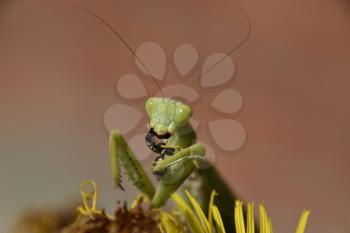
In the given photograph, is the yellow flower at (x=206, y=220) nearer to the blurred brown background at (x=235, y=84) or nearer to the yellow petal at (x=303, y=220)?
the yellow petal at (x=303, y=220)

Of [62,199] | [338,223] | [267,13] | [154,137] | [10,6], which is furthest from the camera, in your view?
[267,13]

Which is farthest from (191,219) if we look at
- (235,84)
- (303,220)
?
(235,84)

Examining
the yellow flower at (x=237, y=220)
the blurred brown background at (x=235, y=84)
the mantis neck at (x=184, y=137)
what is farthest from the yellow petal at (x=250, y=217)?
the blurred brown background at (x=235, y=84)

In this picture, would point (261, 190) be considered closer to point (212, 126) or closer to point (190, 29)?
point (190, 29)

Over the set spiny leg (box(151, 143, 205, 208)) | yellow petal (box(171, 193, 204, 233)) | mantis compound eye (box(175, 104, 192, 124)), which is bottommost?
yellow petal (box(171, 193, 204, 233))

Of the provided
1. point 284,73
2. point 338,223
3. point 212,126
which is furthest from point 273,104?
point 212,126

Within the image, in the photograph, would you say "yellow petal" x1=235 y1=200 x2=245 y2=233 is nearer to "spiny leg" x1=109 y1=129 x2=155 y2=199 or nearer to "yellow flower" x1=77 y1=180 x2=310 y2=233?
"yellow flower" x1=77 y1=180 x2=310 y2=233

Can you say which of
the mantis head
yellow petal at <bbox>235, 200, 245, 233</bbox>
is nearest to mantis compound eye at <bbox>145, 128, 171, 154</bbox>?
the mantis head
